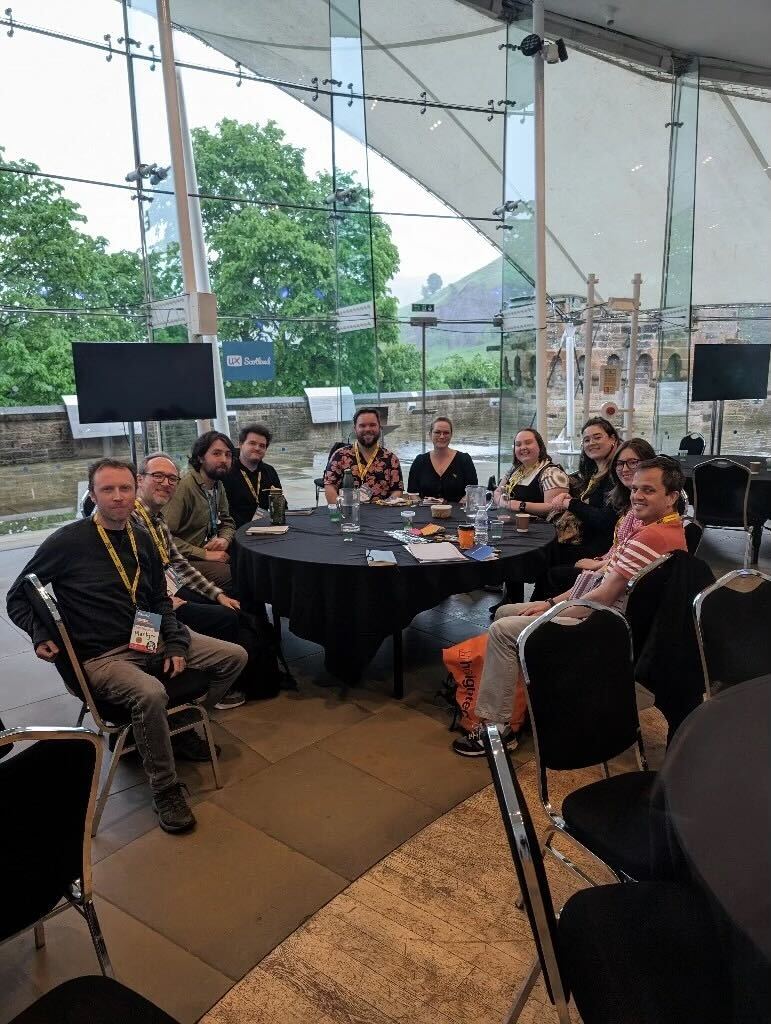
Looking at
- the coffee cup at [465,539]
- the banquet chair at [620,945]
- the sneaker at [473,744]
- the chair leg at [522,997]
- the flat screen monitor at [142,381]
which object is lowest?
the sneaker at [473,744]

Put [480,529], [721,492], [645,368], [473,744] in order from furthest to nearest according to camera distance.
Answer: [645,368] < [721,492] < [480,529] < [473,744]

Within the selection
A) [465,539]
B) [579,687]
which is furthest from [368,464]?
[579,687]

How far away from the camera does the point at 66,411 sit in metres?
7.50

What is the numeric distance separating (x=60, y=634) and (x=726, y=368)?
7784mm

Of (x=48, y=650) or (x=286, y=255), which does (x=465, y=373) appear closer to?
(x=286, y=255)

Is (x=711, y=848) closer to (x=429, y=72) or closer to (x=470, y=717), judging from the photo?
(x=470, y=717)

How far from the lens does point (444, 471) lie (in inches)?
186

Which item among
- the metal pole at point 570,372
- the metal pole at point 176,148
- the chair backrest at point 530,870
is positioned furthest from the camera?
the metal pole at point 570,372

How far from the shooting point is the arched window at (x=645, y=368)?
9625 millimetres

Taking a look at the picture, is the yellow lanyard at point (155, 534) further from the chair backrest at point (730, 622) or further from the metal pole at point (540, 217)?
the metal pole at point (540, 217)

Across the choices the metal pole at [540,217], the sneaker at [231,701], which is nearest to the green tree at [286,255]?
the metal pole at [540,217]

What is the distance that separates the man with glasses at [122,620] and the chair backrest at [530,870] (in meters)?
1.52

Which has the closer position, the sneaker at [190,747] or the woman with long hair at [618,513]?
the sneaker at [190,747]

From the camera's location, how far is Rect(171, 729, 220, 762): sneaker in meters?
2.73
